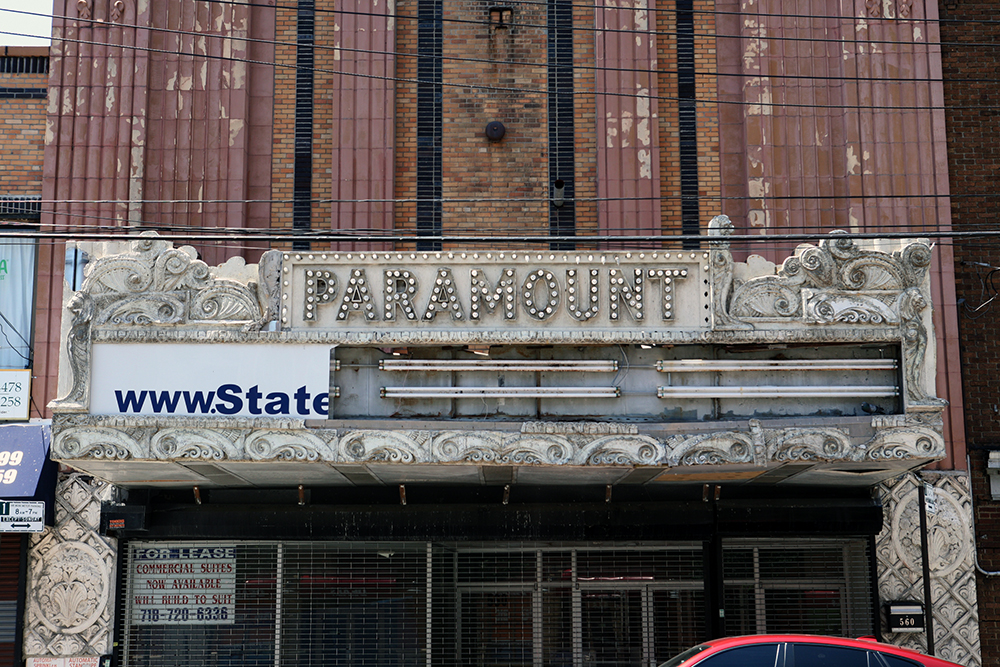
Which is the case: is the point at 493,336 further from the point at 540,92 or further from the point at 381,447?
the point at 540,92

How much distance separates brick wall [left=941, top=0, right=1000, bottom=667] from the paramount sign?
6160 millimetres

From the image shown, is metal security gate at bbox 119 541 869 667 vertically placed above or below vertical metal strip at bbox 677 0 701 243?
below

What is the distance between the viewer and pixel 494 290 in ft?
40.9

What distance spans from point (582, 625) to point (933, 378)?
6.15 m

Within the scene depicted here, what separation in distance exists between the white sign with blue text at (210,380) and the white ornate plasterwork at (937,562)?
29.7ft

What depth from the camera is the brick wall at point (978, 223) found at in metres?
15.5

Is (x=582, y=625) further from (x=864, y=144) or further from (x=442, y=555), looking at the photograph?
(x=864, y=144)

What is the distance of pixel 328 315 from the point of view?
40.8 feet

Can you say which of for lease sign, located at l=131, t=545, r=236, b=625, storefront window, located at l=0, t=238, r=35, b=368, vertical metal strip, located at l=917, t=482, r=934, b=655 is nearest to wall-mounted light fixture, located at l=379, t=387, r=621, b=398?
for lease sign, located at l=131, t=545, r=236, b=625

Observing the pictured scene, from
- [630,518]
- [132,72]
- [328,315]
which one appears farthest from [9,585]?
[630,518]

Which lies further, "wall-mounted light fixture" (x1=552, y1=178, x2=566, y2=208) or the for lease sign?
"wall-mounted light fixture" (x1=552, y1=178, x2=566, y2=208)

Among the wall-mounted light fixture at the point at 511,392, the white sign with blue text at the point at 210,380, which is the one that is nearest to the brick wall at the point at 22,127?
the white sign with blue text at the point at 210,380

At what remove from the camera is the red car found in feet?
32.3

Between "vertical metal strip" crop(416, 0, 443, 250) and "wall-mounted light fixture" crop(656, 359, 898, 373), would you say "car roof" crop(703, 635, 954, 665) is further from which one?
"vertical metal strip" crop(416, 0, 443, 250)
